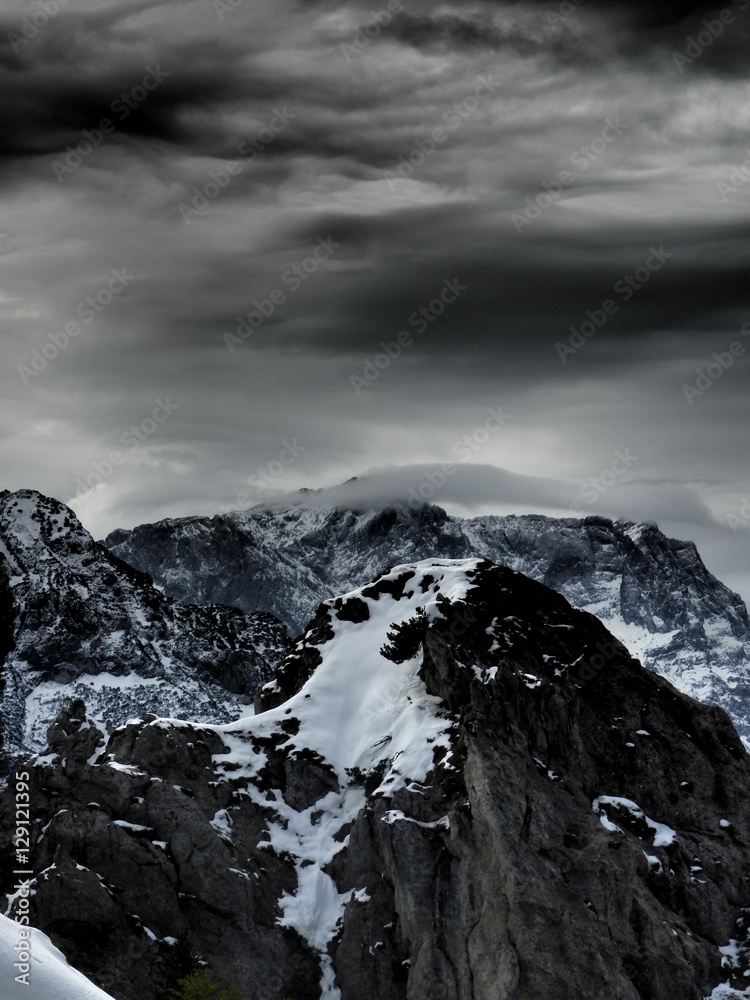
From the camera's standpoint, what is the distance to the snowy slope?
18.9 m

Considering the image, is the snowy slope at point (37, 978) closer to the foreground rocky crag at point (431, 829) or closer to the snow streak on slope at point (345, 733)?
the foreground rocky crag at point (431, 829)

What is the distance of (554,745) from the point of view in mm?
114125

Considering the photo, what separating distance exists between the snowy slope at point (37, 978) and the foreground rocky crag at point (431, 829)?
81.3m

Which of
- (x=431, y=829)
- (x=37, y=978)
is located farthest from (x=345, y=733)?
(x=37, y=978)

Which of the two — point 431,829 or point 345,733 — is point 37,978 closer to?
point 431,829

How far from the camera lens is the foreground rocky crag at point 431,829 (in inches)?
3900

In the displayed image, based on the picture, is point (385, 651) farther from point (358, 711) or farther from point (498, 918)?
point (498, 918)

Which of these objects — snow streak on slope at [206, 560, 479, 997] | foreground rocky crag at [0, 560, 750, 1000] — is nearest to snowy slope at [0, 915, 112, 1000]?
foreground rocky crag at [0, 560, 750, 1000]

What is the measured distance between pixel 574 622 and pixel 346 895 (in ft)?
138

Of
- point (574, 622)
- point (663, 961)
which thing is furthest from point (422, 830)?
point (574, 622)

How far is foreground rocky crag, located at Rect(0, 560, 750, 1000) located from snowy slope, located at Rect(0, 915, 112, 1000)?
81268mm

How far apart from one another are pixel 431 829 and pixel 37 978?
91.4 meters

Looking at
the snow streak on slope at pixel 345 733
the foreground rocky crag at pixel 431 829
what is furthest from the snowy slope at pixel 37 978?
the snow streak on slope at pixel 345 733

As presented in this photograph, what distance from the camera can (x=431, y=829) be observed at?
107250mm
